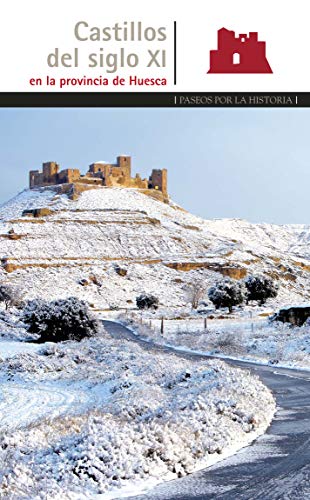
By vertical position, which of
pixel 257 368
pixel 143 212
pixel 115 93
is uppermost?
pixel 143 212

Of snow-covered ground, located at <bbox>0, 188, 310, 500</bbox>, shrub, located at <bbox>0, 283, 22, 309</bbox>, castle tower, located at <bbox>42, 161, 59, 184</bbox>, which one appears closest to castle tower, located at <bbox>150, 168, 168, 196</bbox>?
castle tower, located at <bbox>42, 161, 59, 184</bbox>

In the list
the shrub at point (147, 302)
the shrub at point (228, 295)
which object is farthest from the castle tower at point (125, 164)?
the shrub at point (228, 295)

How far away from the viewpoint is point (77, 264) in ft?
338

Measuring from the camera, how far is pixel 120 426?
30.4 ft

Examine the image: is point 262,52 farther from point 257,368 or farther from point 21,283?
point 21,283

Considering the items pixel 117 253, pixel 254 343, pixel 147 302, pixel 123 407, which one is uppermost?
pixel 117 253

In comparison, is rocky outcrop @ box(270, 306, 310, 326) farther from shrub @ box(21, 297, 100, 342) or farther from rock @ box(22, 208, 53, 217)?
rock @ box(22, 208, 53, 217)

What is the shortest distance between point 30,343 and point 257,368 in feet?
41.0

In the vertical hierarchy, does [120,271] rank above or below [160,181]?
below

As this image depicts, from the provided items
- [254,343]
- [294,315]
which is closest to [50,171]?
[294,315]

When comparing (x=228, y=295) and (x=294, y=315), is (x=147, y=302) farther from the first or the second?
(x=294, y=315)

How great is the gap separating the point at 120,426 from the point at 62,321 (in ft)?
77.5

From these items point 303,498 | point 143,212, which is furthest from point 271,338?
point 143,212

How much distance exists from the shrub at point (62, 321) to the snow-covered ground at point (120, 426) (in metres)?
12.9
